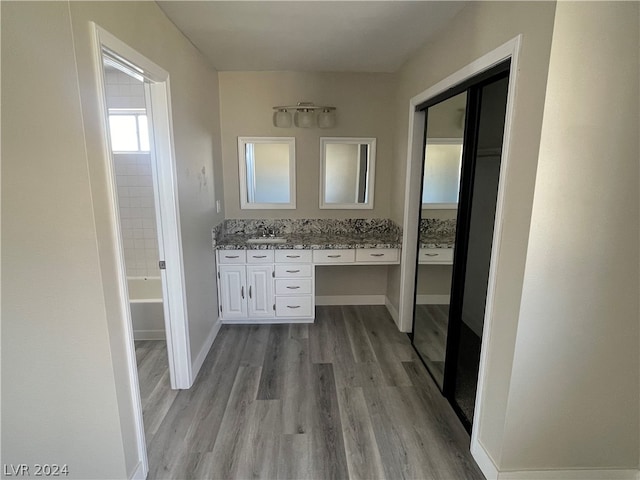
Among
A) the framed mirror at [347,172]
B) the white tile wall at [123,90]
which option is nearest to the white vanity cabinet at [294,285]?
the framed mirror at [347,172]

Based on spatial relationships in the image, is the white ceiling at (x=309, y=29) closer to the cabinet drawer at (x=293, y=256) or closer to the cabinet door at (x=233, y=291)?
the cabinet drawer at (x=293, y=256)

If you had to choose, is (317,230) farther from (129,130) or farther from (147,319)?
(129,130)

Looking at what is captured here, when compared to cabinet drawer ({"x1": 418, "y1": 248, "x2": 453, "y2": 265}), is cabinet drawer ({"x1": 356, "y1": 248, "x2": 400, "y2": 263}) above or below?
below

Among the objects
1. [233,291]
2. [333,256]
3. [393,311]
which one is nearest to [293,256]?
[333,256]

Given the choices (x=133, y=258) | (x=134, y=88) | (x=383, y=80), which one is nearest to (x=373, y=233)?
(x=383, y=80)

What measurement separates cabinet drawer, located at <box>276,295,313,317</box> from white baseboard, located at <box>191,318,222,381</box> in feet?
1.96

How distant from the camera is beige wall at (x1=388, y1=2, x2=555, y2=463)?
133cm

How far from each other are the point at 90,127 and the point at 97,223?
1.22 ft

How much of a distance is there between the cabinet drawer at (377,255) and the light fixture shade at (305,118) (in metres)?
1.38

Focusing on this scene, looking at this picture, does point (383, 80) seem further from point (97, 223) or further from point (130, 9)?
point (97, 223)

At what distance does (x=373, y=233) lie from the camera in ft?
12.4

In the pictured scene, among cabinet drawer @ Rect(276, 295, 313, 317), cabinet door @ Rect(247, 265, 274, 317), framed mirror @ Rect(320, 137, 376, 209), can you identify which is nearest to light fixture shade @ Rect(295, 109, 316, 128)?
framed mirror @ Rect(320, 137, 376, 209)

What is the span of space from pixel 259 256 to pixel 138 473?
1896mm

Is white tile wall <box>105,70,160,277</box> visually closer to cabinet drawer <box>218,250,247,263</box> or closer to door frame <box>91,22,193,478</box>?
cabinet drawer <box>218,250,247,263</box>
